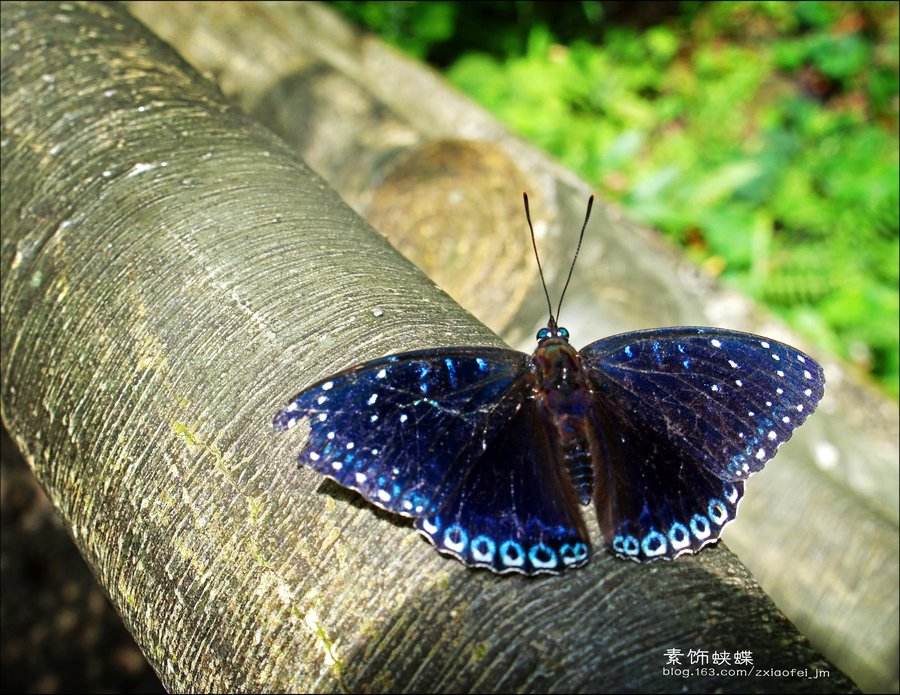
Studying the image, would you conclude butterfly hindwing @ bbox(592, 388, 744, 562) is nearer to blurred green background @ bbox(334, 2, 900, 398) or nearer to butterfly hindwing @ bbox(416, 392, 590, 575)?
butterfly hindwing @ bbox(416, 392, 590, 575)

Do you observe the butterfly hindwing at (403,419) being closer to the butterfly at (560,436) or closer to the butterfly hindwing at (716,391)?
the butterfly at (560,436)

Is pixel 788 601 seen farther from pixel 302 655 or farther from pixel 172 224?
pixel 172 224

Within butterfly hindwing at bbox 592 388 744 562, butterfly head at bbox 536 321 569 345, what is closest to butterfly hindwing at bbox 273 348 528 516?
butterfly head at bbox 536 321 569 345

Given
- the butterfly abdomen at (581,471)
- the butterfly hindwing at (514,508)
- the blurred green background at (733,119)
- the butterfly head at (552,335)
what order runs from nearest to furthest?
the butterfly hindwing at (514,508) < the butterfly abdomen at (581,471) < the butterfly head at (552,335) < the blurred green background at (733,119)

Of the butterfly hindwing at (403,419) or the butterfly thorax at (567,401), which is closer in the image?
the butterfly hindwing at (403,419)

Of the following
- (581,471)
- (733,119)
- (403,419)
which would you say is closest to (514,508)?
(581,471)

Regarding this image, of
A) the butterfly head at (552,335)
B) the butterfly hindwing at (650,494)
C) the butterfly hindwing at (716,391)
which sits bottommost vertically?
the butterfly hindwing at (650,494)

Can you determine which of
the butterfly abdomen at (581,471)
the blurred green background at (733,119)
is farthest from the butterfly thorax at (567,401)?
the blurred green background at (733,119)

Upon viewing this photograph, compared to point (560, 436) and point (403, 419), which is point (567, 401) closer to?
point (560, 436)
